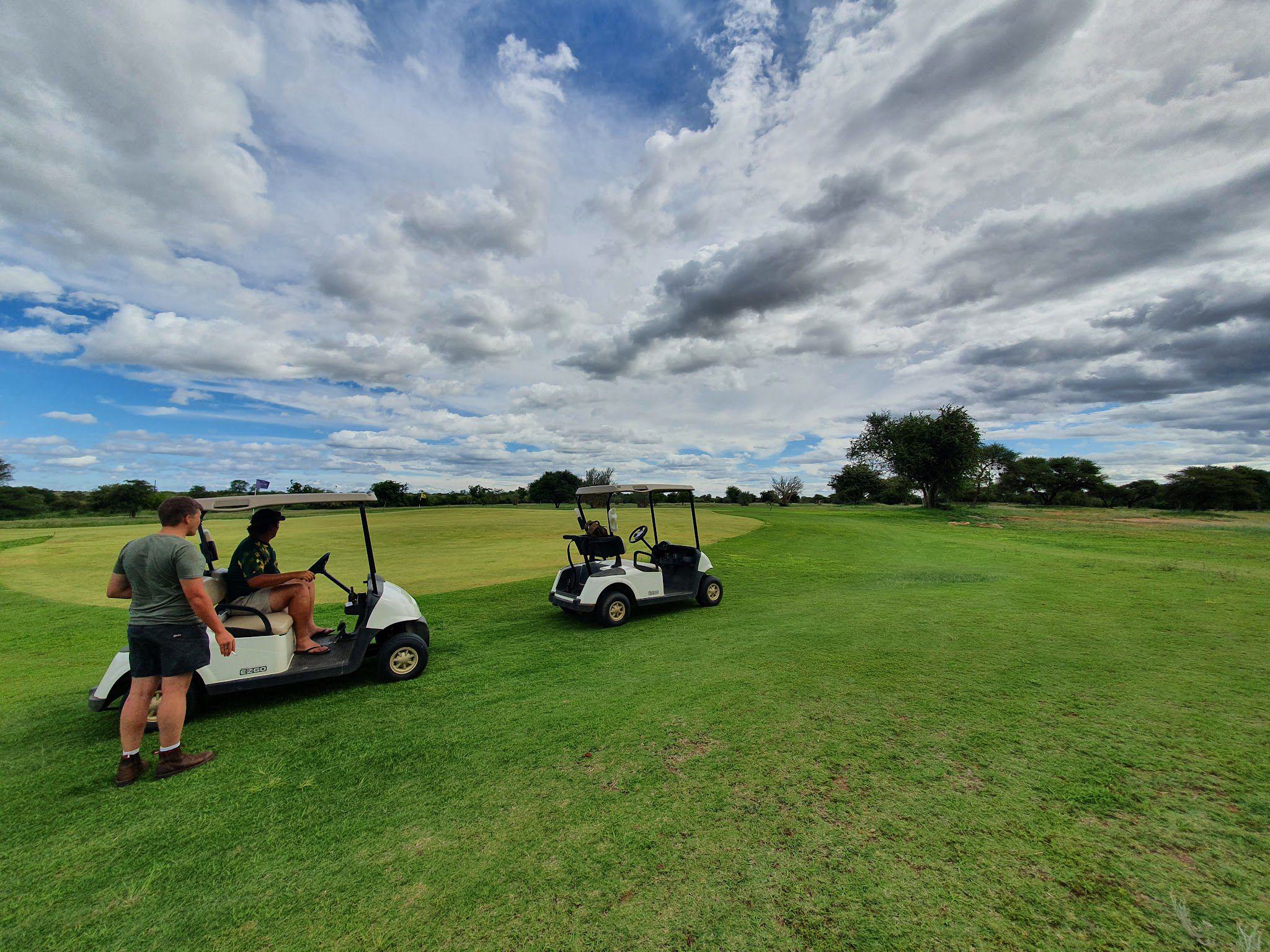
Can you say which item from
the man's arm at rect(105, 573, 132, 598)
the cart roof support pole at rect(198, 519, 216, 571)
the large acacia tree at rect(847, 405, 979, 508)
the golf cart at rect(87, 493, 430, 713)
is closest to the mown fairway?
the golf cart at rect(87, 493, 430, 713)

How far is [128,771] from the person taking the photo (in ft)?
11.4

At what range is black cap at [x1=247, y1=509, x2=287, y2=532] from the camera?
497 centimetres

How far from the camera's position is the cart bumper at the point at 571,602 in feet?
24.8

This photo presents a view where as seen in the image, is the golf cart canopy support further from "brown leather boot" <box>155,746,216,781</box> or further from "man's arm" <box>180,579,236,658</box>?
"brown leather boot" <box>155,746,216,781</box>

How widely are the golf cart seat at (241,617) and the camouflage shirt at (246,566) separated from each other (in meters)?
0.07

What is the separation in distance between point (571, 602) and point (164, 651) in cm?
482

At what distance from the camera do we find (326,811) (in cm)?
307

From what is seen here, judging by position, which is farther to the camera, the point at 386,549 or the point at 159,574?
the point at 386,549

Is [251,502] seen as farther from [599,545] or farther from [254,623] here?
[599,545]

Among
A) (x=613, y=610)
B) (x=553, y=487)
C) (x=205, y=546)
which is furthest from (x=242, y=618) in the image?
(x=553, y=487)

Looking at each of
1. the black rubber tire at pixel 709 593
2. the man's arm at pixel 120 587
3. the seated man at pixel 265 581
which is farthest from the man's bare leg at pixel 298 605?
the black rubber tire at pixel 709 593

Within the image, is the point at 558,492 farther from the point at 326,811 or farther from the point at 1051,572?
the point at 326,811

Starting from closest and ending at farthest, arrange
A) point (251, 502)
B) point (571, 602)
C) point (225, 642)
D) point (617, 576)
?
point (225, 642) < point (251, 502) < point (571, 602) < point (617, 576)

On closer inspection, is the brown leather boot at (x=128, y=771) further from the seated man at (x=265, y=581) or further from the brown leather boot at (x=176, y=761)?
the seated man at (x=265, y=581)
